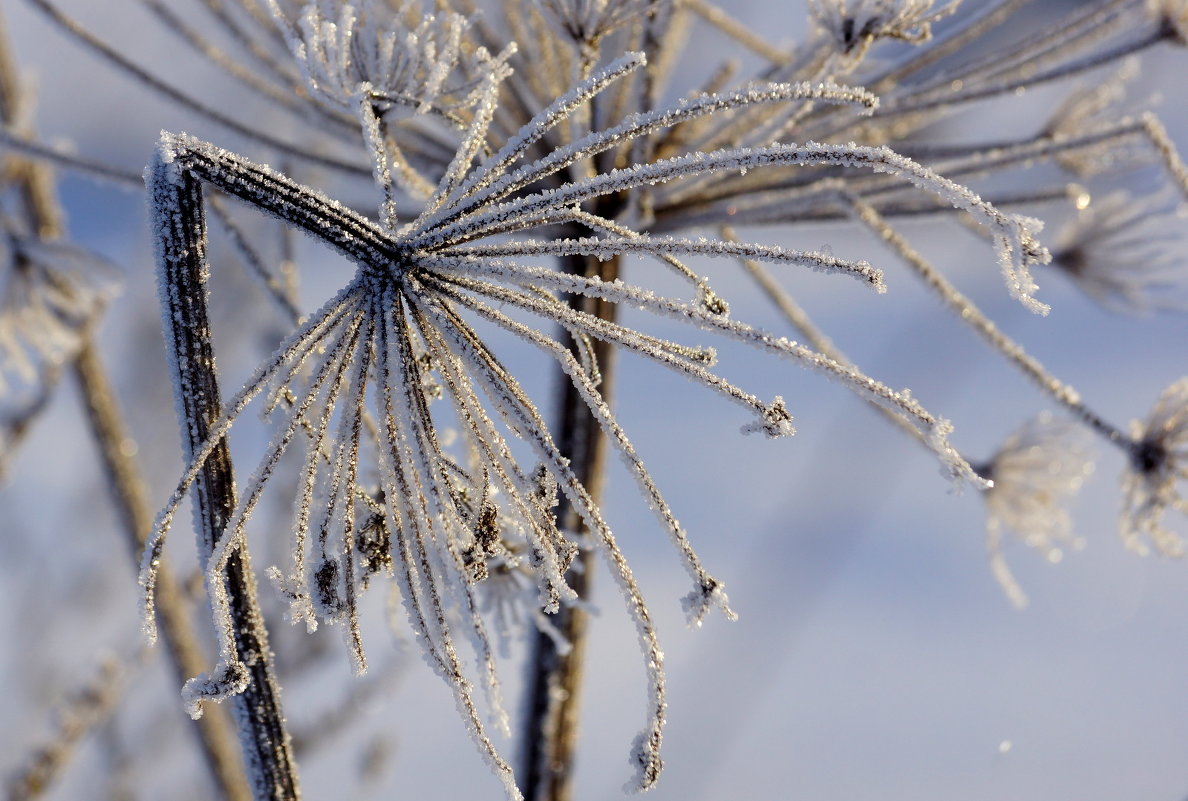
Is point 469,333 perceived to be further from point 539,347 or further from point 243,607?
point 243,607

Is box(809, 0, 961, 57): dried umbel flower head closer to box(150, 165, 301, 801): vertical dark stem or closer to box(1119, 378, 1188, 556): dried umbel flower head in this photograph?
box(1119, 378, 1188, 556): dried umbel flower head

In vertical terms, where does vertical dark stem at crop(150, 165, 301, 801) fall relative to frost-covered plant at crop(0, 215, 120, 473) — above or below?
below

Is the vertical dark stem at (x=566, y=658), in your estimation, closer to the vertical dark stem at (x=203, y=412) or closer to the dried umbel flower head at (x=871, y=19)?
the dried umbel flower head at (x=871, y=19)

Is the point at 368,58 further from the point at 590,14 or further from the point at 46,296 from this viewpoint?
the point at 46,296

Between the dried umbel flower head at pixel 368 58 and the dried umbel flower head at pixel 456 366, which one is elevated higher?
the dried umbel flower head at pixel 368 58

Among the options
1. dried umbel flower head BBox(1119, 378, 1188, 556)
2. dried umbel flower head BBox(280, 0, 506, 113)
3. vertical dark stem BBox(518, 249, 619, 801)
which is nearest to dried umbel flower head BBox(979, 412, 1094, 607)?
dried umbel flower head BBox(1119, 378, 1188, 556)

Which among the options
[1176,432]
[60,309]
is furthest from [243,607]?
[60,309]

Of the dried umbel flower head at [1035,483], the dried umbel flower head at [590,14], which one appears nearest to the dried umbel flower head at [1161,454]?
the dried umbel flower head at [1035,483]
